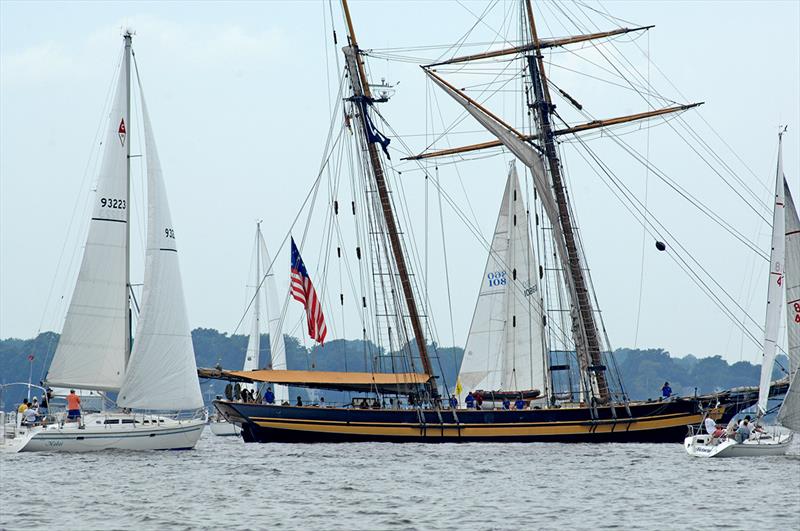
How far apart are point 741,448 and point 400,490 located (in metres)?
19.2

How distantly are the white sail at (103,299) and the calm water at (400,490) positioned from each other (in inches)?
146

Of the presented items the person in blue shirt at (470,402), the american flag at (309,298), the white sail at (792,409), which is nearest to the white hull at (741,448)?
the white sail at (792,409)

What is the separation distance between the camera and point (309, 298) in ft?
246

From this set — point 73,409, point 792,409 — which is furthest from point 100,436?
point 792,409

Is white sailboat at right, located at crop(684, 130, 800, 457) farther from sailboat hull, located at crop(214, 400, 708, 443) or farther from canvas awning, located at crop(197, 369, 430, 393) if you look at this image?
canvas awning, located at crop(197, 369, 430, 393)

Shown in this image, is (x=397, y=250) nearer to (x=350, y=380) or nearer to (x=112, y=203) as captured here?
(x=350, y=380)

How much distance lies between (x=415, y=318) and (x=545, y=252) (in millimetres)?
8045

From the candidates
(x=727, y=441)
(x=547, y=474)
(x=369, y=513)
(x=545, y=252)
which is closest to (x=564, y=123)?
(x=545, y=252)

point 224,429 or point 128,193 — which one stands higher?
point 128,193

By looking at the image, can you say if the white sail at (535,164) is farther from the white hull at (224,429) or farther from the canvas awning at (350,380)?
the white hull at (224,429)

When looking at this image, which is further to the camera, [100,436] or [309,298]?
[309,298]

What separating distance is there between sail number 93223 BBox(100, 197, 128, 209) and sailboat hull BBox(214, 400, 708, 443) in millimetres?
14393

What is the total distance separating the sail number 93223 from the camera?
194 ft

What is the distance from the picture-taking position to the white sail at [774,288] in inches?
2438
